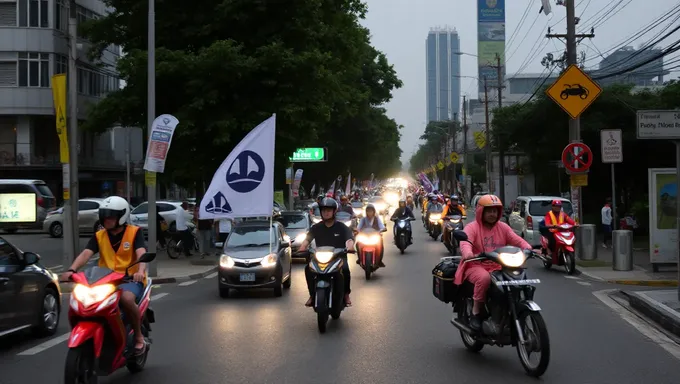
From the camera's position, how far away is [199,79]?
24141 mm

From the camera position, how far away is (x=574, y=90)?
21.6 meters

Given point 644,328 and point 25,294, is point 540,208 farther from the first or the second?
point 25,294

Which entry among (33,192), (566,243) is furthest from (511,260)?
(33,192)

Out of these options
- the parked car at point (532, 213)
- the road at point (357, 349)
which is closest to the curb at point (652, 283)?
the road at point (357, 349)

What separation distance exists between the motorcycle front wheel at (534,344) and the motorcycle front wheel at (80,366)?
13.2ft

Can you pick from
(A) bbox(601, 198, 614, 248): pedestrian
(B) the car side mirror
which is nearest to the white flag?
(B) the car side mirror

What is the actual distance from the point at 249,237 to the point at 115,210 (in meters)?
9.20

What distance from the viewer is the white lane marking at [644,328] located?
394 inches

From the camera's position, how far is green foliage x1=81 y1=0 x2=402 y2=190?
24.0 m

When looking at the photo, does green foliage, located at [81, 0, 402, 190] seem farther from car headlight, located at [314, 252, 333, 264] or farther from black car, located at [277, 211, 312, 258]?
car headlight, located at [314, 252, 333, 264]

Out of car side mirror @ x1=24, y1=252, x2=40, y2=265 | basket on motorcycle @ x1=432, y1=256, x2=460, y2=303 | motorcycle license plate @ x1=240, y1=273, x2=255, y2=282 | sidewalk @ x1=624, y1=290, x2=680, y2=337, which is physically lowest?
sidewalk @ x1=624, y1=290, x2=680, y2=337

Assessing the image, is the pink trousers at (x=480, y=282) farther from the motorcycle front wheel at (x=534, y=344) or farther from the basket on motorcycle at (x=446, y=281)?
the basket on motorcycle at (x=446, y=281)

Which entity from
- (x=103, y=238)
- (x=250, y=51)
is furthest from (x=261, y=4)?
(x=103, y=238)

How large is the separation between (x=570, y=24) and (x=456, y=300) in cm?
1763
